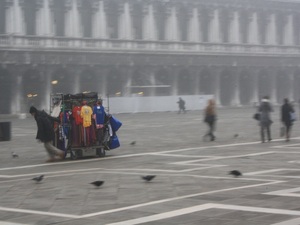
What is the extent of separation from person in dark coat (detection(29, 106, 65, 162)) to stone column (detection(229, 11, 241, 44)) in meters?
47.0

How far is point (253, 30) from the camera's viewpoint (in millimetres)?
61688

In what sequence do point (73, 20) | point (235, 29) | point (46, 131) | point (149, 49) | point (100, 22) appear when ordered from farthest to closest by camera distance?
point (235, 29)
point (149, 49)
point (100, 22)
point (73, 20)
point (46, 131)

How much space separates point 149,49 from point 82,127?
3820 cm

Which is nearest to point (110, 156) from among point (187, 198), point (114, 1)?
point (187, 198)

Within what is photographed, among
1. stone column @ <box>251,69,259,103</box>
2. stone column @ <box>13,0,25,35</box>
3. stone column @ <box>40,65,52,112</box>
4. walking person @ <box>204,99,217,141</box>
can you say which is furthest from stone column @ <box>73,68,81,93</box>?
walking person @ <box>204,99,217,141</box>

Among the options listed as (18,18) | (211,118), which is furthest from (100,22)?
(211,118)

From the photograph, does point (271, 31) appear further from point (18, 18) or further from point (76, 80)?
point (18, 18)

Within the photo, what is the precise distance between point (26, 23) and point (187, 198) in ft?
135

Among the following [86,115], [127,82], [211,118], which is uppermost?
[127,82]

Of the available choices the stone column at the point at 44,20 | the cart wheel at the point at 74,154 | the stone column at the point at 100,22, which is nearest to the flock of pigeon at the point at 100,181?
the cart wheel at the point at 74,154

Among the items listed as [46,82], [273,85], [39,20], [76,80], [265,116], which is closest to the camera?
[265,116]

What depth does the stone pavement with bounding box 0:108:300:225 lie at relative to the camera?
7371 mm

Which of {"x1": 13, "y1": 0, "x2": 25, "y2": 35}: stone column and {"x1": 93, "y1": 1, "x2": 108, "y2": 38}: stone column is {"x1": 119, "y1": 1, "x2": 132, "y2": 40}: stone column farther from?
{"x1": 13, "y1": 0, "x2": 25, "y2": 35}: stone column

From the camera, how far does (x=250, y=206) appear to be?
7762 mm
